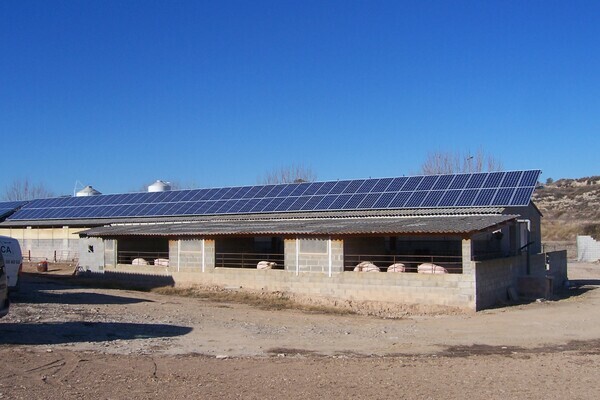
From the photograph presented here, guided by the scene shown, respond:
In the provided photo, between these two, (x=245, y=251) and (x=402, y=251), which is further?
(x=245, y=251)

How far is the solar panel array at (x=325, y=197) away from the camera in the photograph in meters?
26.8

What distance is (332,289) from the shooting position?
73.7 ft

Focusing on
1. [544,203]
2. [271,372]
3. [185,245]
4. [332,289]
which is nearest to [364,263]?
[332,289]

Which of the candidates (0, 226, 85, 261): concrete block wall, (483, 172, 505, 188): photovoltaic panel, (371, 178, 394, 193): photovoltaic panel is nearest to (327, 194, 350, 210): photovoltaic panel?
(371, 178, 394, 193): photovoltaic panel

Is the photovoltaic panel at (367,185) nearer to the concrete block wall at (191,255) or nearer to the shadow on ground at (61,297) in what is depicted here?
the concrete block wall at (191,255)

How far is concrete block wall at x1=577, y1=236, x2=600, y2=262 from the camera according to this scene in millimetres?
52188

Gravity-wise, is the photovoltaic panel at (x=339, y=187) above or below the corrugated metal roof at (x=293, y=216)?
above

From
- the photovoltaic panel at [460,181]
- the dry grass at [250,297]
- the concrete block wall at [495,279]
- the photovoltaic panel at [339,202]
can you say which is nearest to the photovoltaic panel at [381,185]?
the photovoltaic panel at [339,202]

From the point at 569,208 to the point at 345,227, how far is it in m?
73.6

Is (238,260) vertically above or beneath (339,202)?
beneath

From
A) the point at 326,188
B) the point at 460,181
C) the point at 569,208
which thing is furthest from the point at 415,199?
the point at 569,208

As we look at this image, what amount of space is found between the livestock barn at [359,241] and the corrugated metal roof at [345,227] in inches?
2.1

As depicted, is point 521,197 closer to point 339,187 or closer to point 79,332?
point 339,187

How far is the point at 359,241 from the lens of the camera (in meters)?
24.6
